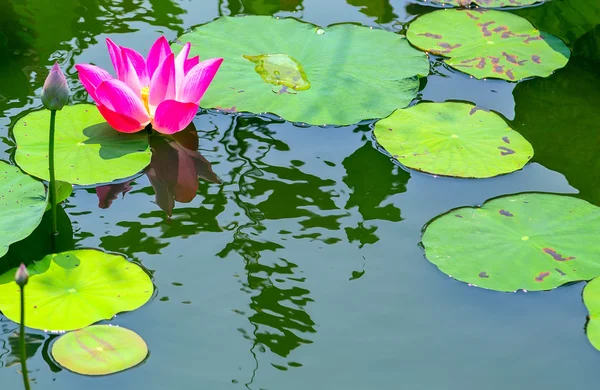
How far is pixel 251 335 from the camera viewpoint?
5.96 feet

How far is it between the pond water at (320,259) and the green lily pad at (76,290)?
4cm

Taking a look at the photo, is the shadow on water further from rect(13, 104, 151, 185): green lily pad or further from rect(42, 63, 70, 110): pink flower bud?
rect(42, 63, 70, 110): pink flower bud

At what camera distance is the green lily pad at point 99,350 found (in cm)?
167

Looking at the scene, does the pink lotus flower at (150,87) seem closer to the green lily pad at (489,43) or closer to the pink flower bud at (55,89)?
the pink flower bud at (55,89)

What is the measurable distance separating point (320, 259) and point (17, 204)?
0.90 m

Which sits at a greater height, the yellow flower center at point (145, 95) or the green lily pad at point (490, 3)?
the green lily pad at point (490, 3)

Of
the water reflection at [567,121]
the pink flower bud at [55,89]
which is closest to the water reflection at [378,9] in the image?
the water reflection at [567,121]

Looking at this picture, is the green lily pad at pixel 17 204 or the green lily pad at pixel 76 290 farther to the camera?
the green lily pad at pixel 17 204

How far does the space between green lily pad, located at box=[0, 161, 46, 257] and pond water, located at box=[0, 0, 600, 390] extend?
0.10 m

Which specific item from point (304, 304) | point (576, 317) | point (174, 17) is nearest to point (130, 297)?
point (304, 304)

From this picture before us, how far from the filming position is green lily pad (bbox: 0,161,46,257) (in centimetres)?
192

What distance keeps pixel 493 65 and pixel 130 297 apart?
1.85m

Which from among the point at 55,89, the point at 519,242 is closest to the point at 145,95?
the point at 55,89

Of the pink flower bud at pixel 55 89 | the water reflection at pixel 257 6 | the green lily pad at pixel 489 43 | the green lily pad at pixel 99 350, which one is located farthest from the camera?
the water reflection at pixel 257 6
